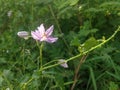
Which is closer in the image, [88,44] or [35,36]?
[88,44]

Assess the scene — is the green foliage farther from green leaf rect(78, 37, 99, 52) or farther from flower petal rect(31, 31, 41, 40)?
green leaf rect(78, 37, 99, 52)

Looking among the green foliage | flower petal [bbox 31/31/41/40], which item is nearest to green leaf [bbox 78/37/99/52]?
flower petal [bbox 31/31/41/40]

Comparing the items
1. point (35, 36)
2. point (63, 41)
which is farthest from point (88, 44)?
point (63, 41)

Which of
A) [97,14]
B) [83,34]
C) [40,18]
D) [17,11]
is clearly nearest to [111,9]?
[97,14]

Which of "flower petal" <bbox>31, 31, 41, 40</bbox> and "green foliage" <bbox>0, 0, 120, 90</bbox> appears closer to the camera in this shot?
"flower petal" <bbox>31, 31, 41, 40</bbox>

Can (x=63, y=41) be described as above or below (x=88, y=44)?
below

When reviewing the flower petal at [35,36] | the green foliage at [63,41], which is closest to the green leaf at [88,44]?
the flower petal at [35,36]

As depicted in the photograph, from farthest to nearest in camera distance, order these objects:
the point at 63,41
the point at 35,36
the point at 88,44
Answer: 1. the point at 63,41
2. the point at 35,36
3. the point at 88,44

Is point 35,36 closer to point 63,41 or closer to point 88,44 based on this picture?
point 88,44
